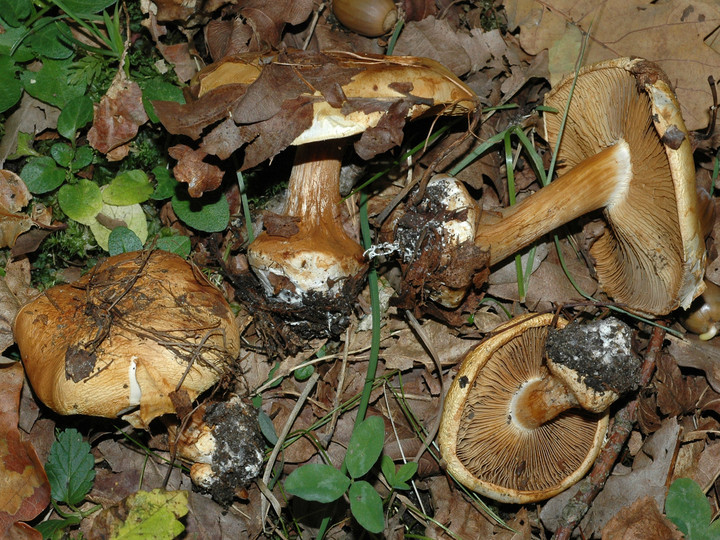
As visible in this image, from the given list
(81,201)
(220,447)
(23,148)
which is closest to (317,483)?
(220,447)

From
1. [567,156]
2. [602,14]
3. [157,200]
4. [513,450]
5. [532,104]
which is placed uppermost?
[602,14]

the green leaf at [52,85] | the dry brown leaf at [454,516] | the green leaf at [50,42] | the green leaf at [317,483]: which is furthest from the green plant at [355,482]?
the green leaf at [50,42]

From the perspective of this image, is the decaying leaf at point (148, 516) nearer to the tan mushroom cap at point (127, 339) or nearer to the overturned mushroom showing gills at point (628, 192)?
the tan mushroom cap at point (127, 339)

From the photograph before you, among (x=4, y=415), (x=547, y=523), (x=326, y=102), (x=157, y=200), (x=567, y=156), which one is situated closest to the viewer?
(x=326, y=102)

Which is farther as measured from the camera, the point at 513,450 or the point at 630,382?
the point at 513,450

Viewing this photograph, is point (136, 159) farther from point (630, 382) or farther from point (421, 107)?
point (630, 382)

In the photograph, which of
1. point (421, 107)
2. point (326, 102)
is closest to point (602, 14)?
point (421, 107)

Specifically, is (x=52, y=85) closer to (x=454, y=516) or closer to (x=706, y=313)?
(x=454, y=516)
